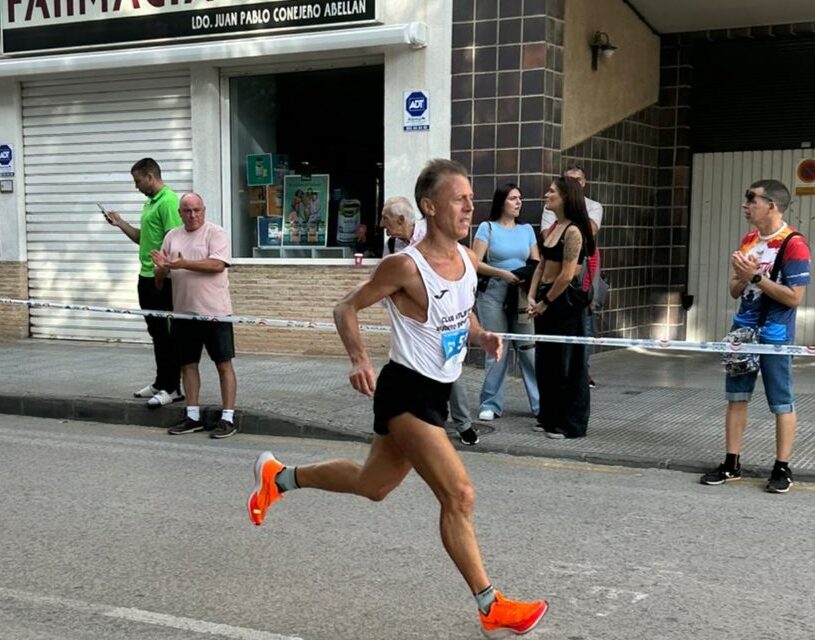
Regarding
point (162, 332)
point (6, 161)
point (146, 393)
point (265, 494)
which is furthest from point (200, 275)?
point (6, 161)

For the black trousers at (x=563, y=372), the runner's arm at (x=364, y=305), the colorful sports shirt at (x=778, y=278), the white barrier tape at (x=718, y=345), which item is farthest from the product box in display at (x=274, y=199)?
the runner's arm at (x=364, y=305)

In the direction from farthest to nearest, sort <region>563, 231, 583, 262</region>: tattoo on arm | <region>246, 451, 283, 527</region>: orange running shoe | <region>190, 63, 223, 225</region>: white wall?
<region>190, 63, 223, 225</region>: white wall < <region>563, 231, 583, 262</region>: tattoo on arm < <region>246, 451, 283, 527</region>: orange running shoe

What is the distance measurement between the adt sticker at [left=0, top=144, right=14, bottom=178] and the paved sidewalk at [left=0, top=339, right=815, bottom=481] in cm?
256

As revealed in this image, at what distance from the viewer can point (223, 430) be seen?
798 centimetres

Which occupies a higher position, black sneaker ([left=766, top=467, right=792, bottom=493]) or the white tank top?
the white tank top

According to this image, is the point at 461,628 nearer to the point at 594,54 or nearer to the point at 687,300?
the point at 594,54

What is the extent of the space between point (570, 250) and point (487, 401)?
1607 mm

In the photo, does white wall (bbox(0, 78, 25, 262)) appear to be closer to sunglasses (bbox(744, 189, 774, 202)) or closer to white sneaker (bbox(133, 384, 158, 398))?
white sneaker (bbox(133, 384, 158, 398))

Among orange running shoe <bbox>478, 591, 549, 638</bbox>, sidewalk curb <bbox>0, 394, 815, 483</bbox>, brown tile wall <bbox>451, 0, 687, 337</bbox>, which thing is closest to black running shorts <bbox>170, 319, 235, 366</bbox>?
sidewalk curb <bbox>0, 394, 815, 483</bbox>

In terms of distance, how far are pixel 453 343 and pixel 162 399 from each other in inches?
201

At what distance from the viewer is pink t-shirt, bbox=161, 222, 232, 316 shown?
7785 mm

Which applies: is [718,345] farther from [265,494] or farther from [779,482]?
[265,494]

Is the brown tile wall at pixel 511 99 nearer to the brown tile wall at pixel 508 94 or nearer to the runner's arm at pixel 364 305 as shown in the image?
the brown tile wall at pixel 508 94

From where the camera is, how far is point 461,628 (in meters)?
4.01
